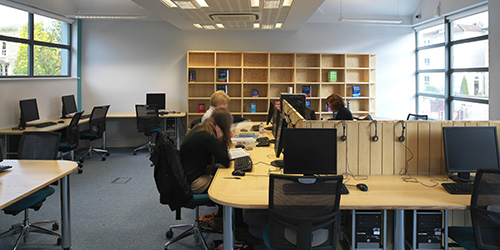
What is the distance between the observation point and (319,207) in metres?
2.29

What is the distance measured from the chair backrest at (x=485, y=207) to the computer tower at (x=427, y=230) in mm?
245

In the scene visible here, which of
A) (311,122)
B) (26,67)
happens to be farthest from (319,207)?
(26,67)

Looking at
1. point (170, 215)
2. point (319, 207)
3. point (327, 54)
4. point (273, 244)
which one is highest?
point (327, 54)

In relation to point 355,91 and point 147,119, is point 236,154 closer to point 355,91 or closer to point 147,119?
point 147,119

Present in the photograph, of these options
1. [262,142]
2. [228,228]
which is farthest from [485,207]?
[262,142]

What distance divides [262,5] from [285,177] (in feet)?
12.9

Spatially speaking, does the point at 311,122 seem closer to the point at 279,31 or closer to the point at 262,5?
the point at 262,5

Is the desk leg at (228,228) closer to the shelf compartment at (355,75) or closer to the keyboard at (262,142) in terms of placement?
the keyboard at (262,142)

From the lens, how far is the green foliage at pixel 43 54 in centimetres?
659

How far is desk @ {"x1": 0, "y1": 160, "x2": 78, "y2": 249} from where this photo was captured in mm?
2654

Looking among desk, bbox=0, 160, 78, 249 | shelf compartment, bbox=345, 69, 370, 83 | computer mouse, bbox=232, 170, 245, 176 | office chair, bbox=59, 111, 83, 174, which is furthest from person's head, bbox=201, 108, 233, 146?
shelf compartment, bbox=345, 69, 370, 83

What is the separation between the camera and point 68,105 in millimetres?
7559

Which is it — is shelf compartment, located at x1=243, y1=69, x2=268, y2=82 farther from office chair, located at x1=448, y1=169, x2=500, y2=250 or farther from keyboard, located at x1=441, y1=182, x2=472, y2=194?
office chair, located at x1=448, y1=169, x2=500, y2=250

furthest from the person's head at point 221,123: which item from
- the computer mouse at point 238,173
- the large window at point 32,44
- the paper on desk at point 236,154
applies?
the large window at point 32,44
